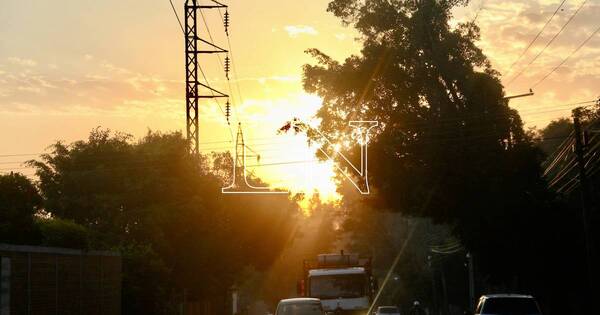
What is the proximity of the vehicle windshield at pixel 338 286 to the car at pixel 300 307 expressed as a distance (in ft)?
33.4

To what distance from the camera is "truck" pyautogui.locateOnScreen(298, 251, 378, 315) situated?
41.1m

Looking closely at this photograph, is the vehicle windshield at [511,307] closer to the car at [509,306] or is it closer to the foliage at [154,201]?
the car at [509,306]

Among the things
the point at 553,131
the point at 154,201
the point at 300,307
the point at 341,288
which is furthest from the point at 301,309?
the point at 553,131

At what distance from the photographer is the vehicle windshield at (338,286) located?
4147 centimetres

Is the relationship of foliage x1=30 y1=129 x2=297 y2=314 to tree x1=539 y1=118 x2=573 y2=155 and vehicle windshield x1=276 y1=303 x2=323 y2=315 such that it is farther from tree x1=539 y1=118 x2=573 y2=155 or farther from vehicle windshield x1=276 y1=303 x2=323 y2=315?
tree x1=539 y1=118 x2=573 y2=155

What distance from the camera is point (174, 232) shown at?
51469mm

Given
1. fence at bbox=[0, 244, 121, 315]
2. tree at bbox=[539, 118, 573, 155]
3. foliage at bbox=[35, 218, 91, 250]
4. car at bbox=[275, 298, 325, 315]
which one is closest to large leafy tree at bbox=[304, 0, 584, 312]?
car at bbox=[275, 298, 325, 315]

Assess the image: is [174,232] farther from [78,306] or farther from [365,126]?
[78,306]

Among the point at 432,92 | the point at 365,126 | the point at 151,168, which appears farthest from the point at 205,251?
the point at 432,92

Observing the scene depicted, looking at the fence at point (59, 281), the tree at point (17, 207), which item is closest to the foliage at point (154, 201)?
the fence at point (59, 281)

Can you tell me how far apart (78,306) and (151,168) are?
82.7 ft

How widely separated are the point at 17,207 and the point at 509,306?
49.2 ft

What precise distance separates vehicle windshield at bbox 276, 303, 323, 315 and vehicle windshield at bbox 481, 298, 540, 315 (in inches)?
280

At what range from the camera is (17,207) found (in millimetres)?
29469
